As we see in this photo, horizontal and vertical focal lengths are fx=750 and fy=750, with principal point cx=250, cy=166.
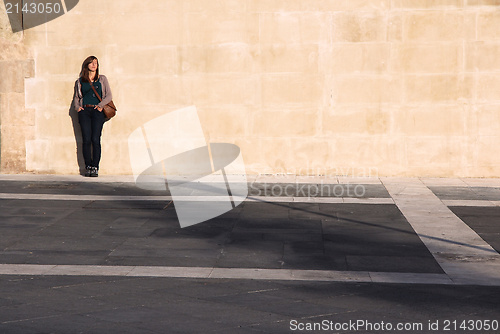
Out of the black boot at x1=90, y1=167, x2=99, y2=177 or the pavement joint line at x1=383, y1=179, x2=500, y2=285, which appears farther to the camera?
the black boot at x1=90, y1=167, x2=99, y2=177

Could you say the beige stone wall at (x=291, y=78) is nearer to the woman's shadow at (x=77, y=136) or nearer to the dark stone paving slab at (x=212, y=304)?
the woman's shadow at (x=77, y=136)

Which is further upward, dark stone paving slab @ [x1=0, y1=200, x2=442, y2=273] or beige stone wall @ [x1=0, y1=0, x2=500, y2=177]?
beige stone wall @ [x1=0, y1=0, x2=500, y2=177]

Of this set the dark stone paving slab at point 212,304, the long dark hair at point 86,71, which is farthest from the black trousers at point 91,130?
the dark stone paving slab at point 212,304

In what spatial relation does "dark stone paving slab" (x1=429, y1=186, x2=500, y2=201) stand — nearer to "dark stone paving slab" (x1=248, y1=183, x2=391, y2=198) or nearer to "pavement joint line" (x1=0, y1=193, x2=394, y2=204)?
"dark stone paving slab" (x1=248, y1=183, x2=391, y2=198)

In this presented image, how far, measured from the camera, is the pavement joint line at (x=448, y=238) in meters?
6.96

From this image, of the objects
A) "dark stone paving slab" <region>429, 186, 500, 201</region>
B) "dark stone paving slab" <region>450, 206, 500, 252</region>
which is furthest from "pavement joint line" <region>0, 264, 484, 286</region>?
"dark stone paving slab" <region>429, 186, 500, 201</region>

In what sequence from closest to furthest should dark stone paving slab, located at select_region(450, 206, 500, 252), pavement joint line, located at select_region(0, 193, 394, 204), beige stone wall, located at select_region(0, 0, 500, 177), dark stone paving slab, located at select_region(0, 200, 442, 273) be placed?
dark stone paving slab, located at select_region(0, 200, 442, 273), dark stone paving slab, located at select_region(450, 206, 500, 252), pavement joint line, located at select_region(0, 193, 394, 204), beige stone wall, located at select_region(0, 0, 500, 177)

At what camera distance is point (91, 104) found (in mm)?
13625

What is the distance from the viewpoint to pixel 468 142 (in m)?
13.5

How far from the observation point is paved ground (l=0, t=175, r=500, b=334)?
18.1 feet

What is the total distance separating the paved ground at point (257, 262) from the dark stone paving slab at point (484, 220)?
3cm

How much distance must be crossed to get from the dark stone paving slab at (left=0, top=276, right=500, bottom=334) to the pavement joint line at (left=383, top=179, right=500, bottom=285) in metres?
0.58

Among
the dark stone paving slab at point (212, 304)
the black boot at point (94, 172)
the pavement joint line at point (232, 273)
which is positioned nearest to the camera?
the dark stone paving slab at point (212, 304)

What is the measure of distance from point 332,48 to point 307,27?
587mm
